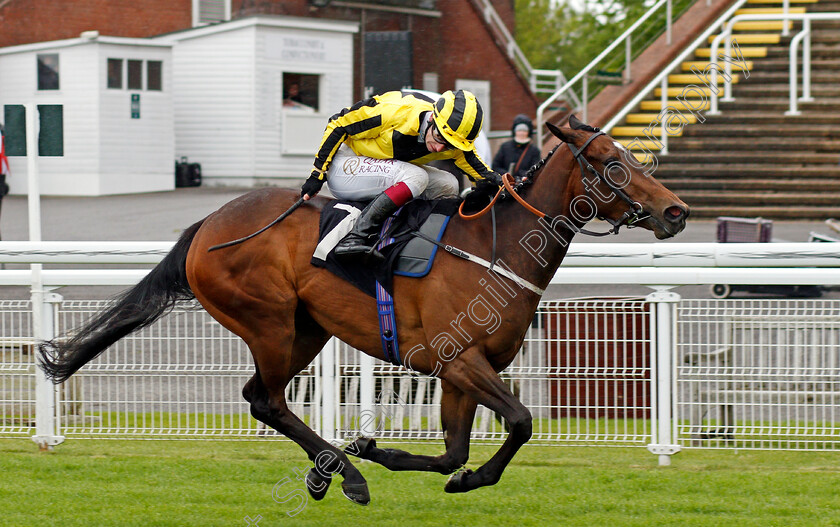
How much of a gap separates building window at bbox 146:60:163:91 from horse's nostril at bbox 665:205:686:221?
1815 centimetres

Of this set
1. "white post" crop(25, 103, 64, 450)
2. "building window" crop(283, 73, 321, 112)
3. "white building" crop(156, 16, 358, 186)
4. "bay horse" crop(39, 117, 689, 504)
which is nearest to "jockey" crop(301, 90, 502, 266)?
"bay horse" crop(39, 117, 689, 504)

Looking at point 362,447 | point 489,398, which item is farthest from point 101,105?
point 489,398

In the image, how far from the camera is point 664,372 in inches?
229

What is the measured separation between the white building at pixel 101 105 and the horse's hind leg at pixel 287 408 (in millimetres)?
16026

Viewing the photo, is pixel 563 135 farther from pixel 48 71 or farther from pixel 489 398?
pixel 48 71

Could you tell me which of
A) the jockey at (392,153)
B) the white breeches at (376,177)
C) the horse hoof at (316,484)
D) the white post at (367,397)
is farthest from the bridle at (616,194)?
the white post at (367,397)

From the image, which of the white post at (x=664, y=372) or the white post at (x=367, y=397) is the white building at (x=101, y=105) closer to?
the white post at (x=367, y=397)

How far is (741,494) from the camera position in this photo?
516 cm

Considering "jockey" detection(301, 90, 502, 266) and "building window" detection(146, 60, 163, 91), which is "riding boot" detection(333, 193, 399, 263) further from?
"building window" detection(146, 60, 163, 91)

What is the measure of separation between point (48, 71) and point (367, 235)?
1772 centimetres

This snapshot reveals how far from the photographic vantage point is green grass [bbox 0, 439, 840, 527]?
16.0 ft

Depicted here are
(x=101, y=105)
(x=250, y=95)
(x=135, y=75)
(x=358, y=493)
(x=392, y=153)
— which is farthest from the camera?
(x=250, y=95)

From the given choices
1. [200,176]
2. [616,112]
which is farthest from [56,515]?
[200,176]

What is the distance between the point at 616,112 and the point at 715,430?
1235 centimetres
